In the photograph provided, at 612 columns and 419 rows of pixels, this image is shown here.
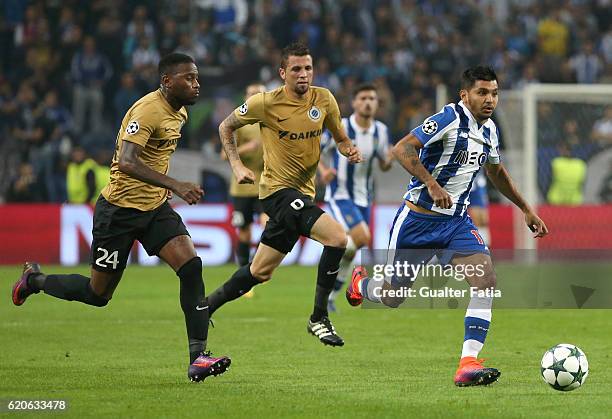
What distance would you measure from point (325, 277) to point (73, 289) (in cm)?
212

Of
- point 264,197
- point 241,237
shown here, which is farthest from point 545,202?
point 264,197

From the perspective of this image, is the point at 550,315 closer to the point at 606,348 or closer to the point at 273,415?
the point at 606,348

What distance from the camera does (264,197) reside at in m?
9.99

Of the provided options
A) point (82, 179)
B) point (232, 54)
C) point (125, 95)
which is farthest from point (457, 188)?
point (232, 54)

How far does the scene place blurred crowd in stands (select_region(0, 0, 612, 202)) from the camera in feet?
71.8

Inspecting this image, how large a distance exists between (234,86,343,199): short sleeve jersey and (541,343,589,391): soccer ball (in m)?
3.03

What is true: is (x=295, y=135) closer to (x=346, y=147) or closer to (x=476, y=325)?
(x=346, y=147)

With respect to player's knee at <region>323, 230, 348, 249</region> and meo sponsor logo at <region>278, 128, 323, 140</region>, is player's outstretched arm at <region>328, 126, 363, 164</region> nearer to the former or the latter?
meo sponsor logo at <region>278, 128, 323, 140</region>

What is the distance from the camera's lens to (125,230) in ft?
27.7

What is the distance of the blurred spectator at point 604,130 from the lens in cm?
2208

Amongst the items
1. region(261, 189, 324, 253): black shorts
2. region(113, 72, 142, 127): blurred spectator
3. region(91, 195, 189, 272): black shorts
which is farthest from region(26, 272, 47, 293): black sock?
region(113, 72, 142, 127): blurred spectator

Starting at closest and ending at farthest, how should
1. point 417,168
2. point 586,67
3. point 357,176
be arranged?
point 417,168 → point 357,176 → point 586,67

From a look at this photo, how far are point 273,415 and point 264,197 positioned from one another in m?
3.39

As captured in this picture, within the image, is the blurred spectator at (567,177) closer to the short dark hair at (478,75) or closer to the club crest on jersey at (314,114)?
the club crest on jersey at (314,114)
